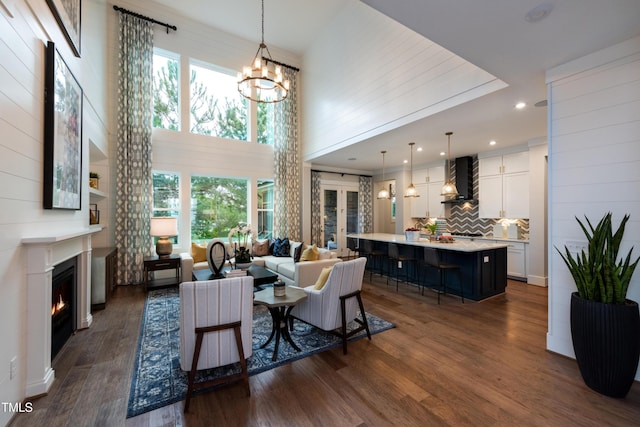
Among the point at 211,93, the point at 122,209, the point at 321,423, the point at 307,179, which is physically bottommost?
the point at 321,423

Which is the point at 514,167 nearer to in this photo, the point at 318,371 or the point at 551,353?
the point at 551,353

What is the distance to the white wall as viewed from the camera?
1715 millimetres

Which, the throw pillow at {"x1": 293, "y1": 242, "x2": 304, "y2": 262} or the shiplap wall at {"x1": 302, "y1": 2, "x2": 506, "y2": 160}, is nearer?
the shiplap wall at {"x1": 302, "y1": 2, "x2": 506, "y2": 160}

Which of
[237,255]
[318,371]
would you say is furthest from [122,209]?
[318,371]

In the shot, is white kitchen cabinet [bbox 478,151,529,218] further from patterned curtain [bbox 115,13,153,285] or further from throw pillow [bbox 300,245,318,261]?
patterned curtain [bbox 115,13,153,285]

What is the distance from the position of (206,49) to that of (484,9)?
632 cm

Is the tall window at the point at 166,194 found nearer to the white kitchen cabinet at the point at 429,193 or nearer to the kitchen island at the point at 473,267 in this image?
the kitchen island at the point at 473,267

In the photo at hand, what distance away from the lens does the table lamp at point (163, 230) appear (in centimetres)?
493

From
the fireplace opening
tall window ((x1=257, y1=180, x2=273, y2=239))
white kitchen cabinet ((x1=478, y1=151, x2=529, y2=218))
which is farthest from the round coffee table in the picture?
white kitchen cabinet ((x1=478, y1=151, x2=529, y2=218))

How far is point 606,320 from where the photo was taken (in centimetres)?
205

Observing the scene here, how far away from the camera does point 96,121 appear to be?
4.11m

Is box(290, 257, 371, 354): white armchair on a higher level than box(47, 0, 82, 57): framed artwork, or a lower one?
lower

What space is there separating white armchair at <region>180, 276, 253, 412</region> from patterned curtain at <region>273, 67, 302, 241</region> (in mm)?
4740

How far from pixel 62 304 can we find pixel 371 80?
547 centimetres
